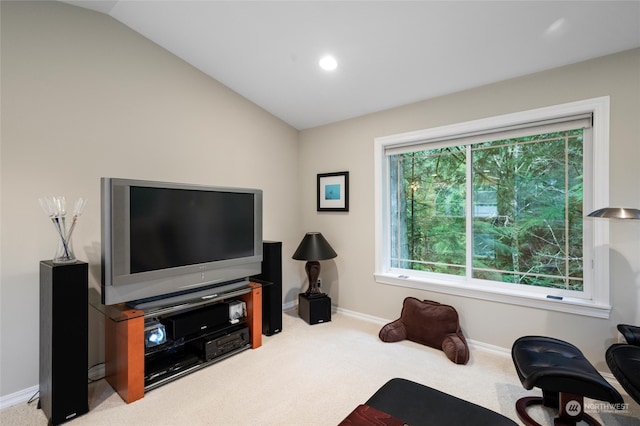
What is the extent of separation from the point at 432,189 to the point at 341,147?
1.21 meters

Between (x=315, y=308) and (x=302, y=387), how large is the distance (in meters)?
1.23

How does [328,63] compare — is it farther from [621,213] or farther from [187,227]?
[621,213]

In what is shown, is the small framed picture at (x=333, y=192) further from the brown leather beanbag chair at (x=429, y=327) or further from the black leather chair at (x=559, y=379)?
the black leather chair at (x=559, y=379)

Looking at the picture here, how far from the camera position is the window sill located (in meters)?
2.33

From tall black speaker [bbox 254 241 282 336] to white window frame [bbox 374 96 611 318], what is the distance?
4.01ft

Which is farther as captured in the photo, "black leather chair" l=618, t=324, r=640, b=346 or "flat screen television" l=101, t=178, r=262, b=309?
"flat screen television" l=101, t=178, r=262, b=309

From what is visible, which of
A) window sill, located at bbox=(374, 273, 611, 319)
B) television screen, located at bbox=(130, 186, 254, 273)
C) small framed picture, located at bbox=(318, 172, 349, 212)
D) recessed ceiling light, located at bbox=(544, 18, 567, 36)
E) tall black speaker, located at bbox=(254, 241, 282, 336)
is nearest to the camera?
recessed ceiling light, located at bbox=(544, 18, 567, 36)

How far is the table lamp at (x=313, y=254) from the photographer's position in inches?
137

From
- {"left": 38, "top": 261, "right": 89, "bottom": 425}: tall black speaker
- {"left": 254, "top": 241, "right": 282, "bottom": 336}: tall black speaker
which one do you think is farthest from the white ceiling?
{"left": 38, "top": 261, "right": 89, "bottom": 425}: tall black speaker

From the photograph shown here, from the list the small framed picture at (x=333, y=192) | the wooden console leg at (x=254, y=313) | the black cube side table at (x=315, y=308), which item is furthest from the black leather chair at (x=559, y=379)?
the small framed picture at (x=333, y=192)

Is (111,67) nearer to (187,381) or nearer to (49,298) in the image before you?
(49,298)

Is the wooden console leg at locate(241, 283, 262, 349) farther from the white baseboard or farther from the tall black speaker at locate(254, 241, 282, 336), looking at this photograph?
the white baseboard

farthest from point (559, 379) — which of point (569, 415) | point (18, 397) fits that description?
point (18, 397)

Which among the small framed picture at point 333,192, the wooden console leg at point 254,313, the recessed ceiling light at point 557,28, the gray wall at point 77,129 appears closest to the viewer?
the recessed ceiling light at point 557,28
